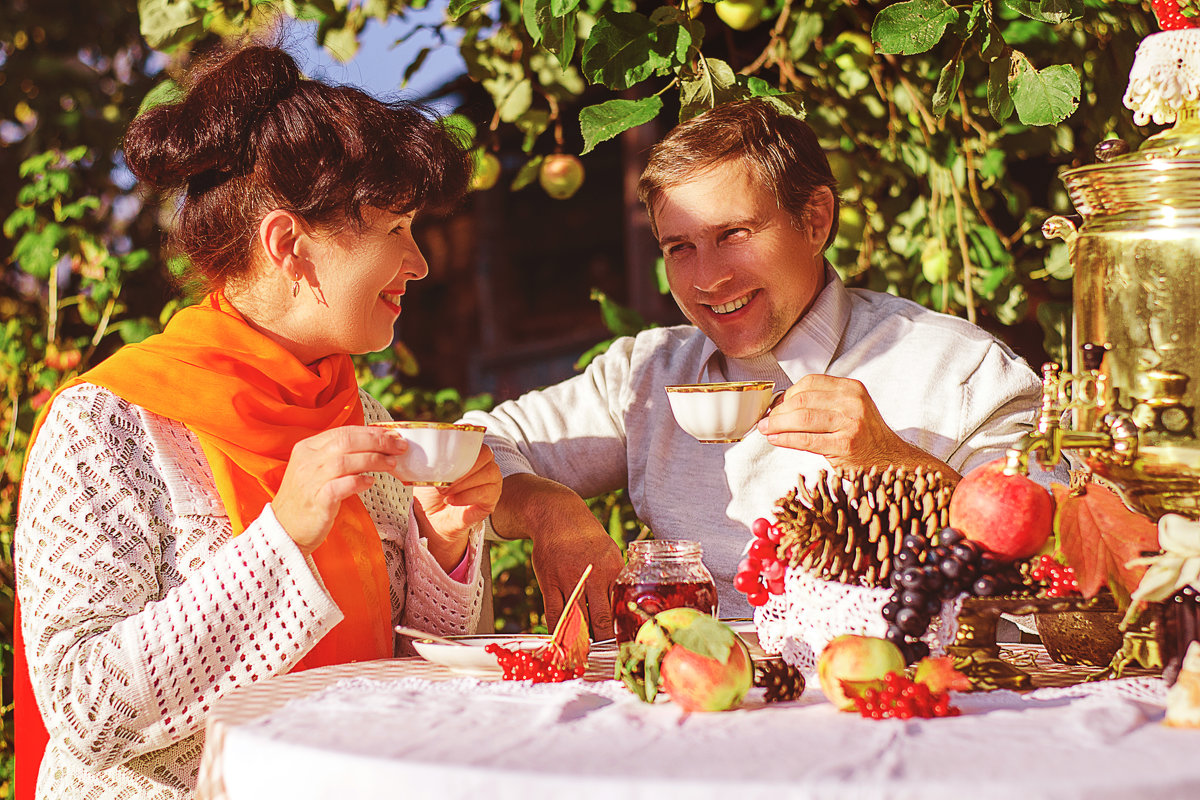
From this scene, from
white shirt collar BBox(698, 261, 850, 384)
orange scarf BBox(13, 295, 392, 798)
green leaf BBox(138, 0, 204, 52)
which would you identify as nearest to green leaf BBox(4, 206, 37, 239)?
green leaf BBox(138, 0, 204, 52)

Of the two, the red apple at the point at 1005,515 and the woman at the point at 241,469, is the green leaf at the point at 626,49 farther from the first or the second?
the red apple at the point at 1005,515

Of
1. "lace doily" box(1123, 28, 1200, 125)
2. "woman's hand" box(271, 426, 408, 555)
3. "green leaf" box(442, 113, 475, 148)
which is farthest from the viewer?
"green leaf" box(442, 113, 475, 148)

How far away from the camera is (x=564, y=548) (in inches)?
86.6

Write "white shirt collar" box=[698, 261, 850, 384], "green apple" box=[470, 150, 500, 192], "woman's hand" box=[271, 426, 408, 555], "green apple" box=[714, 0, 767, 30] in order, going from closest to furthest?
"woman's hand" box=[271, 426, 408, 555] → "white shirt collar" box=[698, 261, 850, 384] → "green apple" box=[714, 0, 767, 30] → "green apple" box=[470, 150, 500, 192]

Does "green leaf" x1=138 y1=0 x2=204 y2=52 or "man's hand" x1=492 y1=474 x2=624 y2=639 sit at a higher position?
"green leaf" x1=138 y1=0 x2=204 y2=52

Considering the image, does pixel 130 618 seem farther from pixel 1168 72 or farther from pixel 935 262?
pixel 935 262

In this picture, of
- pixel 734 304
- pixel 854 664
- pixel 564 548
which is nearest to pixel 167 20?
pixel 734 304

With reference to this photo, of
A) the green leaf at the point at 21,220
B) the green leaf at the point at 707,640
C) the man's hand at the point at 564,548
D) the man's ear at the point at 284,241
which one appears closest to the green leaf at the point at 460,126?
the man's ear at the point at 284,241

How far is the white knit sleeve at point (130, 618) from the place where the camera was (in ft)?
5.04

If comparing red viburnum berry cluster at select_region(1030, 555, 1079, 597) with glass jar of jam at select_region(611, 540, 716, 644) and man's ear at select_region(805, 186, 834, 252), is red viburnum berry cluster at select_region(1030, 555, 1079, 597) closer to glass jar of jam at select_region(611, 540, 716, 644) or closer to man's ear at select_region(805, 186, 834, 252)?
glass jar of jam at select_region(611, 540, 716, 644)

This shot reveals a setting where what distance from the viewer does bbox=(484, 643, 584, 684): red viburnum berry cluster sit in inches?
54.6

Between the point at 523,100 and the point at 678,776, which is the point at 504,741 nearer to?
the point at 678,776

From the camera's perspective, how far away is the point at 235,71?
78.2 inches

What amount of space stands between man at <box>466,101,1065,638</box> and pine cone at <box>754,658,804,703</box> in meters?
0.89
